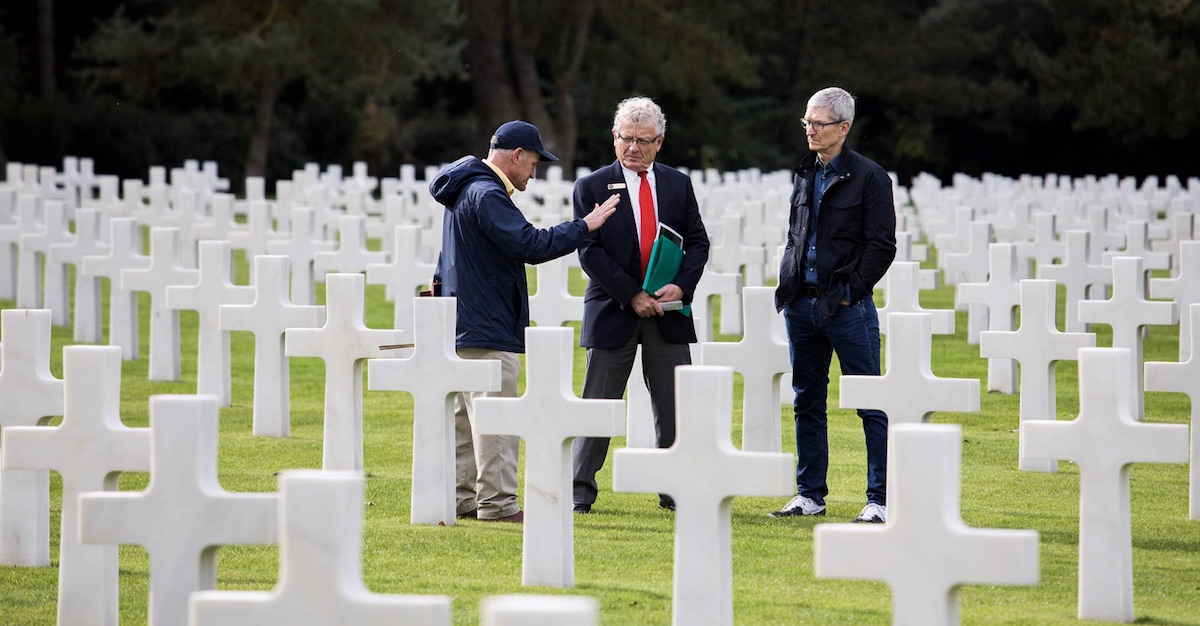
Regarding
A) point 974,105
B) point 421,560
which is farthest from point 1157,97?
point 421,560

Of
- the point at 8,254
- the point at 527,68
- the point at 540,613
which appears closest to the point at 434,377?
the point at 540,613

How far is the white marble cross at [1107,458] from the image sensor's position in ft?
16.3

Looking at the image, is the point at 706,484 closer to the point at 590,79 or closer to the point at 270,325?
the point at 270,325

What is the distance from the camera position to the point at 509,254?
657 cm

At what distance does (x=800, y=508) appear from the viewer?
6.91 meters

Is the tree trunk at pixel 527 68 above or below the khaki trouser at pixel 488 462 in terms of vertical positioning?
above

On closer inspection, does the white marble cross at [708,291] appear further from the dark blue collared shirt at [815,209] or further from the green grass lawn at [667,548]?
the dark blue collared shirt at [815,209]

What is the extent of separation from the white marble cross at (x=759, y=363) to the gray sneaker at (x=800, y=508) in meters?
0.35

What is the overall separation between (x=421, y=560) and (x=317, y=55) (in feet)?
80.3

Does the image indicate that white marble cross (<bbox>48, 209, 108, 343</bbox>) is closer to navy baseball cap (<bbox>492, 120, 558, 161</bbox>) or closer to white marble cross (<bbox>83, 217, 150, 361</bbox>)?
white marble cross (<bbox>83, 217, 150, 361</bbox>)

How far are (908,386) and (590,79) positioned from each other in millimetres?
38096

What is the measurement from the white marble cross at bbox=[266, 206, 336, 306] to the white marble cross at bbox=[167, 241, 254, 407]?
245 centimetres

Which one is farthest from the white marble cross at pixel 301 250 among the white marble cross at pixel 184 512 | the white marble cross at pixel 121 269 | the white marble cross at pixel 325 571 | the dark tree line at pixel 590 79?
the dark tree line at pixel 590 79

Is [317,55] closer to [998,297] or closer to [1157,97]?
[1157,97]
